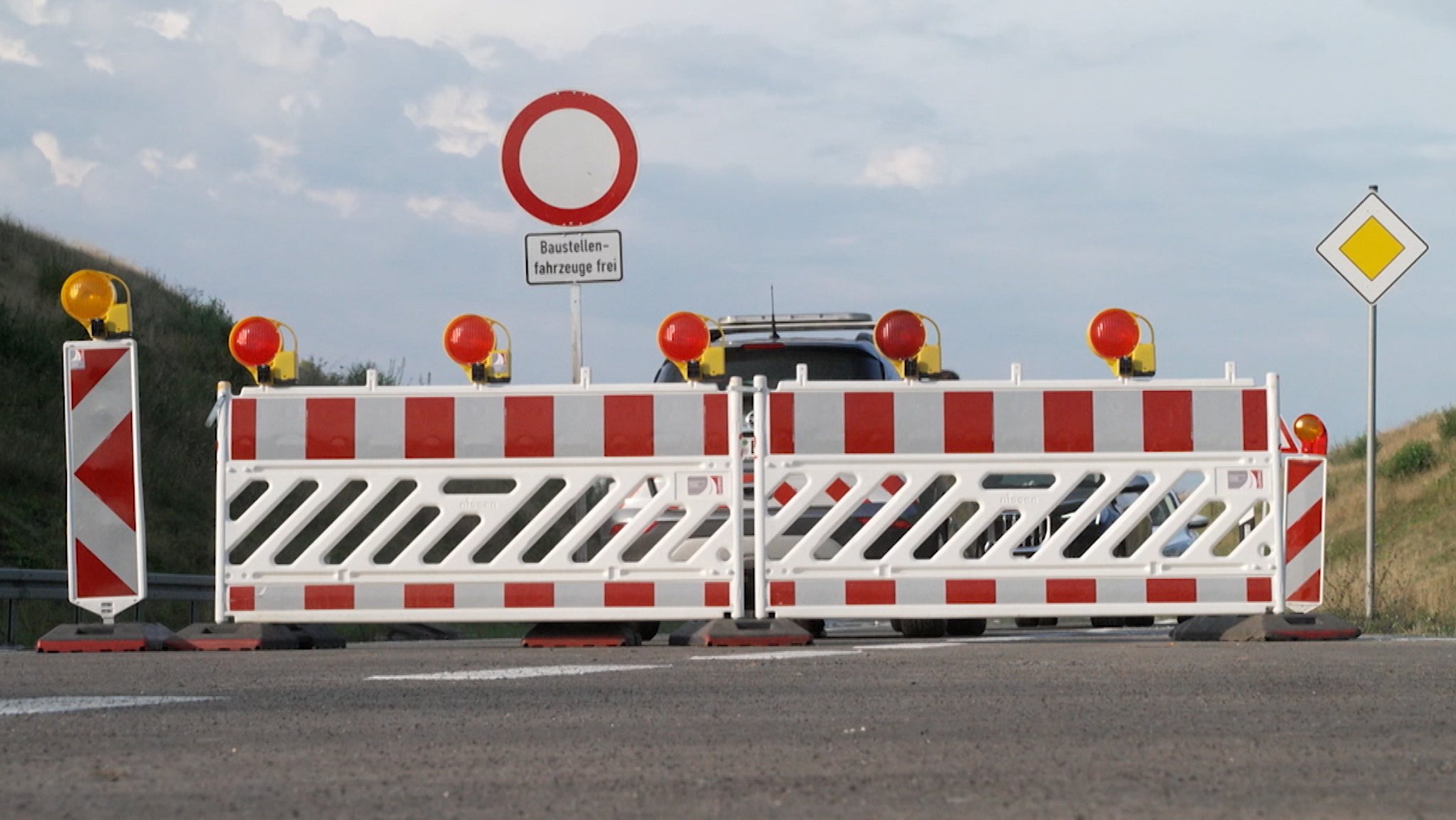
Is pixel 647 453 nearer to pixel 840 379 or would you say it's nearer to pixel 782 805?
pixel 840 379

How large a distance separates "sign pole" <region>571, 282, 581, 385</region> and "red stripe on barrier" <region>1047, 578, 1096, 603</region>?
9.89 feet

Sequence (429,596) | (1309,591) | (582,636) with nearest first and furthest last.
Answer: (429,596) < (582,636) < (1309,591)

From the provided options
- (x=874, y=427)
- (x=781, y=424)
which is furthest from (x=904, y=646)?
(x=781, y=424)

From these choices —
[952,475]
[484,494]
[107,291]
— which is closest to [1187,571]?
[952,475]

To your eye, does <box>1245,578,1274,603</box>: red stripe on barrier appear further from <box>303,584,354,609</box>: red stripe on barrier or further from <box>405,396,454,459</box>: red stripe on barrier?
<box>303,584,354,609</box>: red stripe on barrier

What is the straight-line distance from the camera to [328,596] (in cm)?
1015

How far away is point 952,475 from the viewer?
10062mm

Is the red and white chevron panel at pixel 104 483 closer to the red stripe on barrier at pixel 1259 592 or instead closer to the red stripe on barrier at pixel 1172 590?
the red stripe on barrier at pixel 1172 590

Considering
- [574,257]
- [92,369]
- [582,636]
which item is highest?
[574,257]

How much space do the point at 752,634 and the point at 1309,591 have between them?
3.31 metres

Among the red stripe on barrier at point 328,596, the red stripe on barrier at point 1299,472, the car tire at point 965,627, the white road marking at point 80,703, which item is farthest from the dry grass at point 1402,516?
the white road marking at point 80,703

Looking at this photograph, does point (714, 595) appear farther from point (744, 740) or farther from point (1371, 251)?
point (1371, 251)

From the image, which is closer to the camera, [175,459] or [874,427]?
[874,427]

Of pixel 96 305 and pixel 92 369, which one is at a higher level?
pixel 96 305
